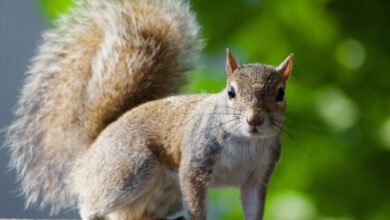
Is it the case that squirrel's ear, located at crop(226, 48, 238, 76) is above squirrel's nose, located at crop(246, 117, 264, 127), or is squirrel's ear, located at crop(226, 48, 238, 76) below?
above

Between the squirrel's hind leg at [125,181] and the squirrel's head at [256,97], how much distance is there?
23 centimetres

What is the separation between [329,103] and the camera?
78.9 inches

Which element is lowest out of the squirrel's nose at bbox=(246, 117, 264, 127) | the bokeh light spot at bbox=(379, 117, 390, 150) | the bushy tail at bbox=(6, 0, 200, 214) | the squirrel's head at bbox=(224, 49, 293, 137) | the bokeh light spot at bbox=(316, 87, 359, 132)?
the squirrel's nose at bbox=(246, 117, 264, 127)

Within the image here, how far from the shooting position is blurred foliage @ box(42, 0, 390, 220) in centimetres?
200

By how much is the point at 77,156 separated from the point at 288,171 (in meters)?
0.43

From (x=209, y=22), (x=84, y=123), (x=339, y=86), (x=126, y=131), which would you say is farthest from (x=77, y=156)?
(x=339, y=86)

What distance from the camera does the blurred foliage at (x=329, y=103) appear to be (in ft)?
6.55

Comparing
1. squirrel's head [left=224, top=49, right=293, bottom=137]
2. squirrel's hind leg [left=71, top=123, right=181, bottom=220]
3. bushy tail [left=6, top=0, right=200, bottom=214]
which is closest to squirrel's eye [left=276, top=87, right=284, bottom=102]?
squirrel's head [left=224, top=49, right=293, bottom=137]

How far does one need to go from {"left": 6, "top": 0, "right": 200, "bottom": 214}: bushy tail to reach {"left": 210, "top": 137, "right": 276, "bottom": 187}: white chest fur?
375 mm

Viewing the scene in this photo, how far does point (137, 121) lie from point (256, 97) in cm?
35

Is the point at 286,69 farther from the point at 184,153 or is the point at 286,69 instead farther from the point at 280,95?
the point at 184,153

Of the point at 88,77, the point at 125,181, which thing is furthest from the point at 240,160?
the point at 88,77

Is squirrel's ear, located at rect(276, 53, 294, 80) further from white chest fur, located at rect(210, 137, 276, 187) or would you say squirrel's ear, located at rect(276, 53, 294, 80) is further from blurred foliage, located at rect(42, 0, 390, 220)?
blurred foliage, located at rect(42, 0, 390, 220)

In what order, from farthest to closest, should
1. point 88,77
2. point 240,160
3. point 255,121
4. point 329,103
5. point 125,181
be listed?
point 88,77, point 329,103, point 125,181, point 240,160, point 255,121
